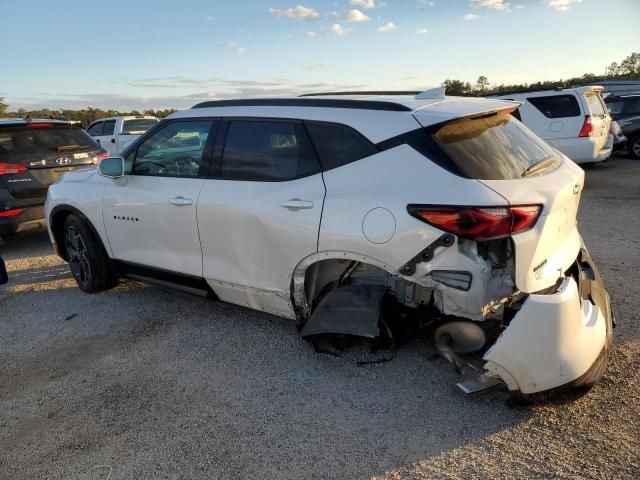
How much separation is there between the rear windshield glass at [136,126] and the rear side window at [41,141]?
A: 7743mm

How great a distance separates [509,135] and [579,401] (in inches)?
63.9

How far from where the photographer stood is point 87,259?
15.4 ft

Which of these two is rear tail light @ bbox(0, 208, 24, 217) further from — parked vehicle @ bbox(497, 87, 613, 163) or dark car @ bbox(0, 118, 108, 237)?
parked vehicle @ bbox(497, 87, 613, 163)

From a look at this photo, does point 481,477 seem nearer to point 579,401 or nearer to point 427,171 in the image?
point 579,401

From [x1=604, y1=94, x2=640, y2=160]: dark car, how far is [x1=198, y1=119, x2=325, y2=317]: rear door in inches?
502

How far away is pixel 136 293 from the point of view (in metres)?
4.85

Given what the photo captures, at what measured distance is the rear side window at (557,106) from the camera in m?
10.1

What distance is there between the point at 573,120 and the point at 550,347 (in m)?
9.01

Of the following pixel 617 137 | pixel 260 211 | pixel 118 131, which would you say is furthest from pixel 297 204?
pixel 118 131

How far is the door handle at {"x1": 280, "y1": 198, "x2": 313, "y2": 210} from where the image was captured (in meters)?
3.16

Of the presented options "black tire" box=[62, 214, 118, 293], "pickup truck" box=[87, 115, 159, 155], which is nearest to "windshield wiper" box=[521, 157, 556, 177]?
"black tire" box=[62, 214, 118, 293]

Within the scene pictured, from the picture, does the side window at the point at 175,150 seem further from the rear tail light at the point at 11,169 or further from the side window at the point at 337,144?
the rear tail light at the point at 11,169

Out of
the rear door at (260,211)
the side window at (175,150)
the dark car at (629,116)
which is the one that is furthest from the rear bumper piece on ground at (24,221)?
the dark car at (629,116)

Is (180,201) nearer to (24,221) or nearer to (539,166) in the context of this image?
(539,166)
